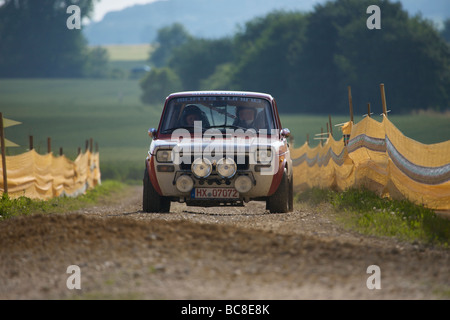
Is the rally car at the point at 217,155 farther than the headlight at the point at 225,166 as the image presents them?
Yes

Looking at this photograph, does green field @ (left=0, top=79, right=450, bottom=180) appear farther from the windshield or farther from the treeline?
the windshield

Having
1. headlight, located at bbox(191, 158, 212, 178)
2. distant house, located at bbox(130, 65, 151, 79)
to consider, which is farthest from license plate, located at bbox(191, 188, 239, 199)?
distant house, located at bbox(130, 65, 151, 79)

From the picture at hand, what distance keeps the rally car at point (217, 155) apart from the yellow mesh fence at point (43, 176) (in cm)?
603

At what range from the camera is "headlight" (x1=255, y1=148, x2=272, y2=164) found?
467 inches

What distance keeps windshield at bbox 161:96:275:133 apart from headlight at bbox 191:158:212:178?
4.17 ft

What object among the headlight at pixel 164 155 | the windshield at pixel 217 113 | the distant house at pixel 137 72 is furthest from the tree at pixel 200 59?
the headlight at pixel 164 155

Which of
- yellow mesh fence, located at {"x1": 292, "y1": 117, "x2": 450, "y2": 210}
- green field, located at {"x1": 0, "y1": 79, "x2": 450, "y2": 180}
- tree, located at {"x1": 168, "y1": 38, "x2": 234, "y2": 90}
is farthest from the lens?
tree, located at {"x1": 168, "y1": 38, "x2": 234, "y2": 90}

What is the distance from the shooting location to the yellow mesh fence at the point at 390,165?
11102mm

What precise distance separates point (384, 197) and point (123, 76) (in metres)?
158

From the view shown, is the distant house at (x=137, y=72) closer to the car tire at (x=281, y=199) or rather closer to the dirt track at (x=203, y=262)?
the car tire at (x=281, y=199)

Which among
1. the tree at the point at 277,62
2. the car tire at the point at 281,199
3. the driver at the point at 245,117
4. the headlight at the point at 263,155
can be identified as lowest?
the car tire at the point at 281,199
